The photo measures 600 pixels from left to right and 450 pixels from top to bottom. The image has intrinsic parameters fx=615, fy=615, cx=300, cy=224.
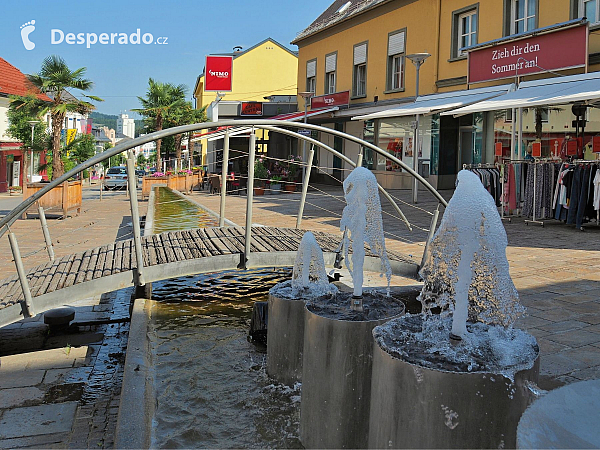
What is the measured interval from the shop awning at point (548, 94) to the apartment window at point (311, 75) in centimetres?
1667

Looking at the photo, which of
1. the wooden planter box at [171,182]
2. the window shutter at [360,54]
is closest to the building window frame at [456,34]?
the window shutter at [360,54]

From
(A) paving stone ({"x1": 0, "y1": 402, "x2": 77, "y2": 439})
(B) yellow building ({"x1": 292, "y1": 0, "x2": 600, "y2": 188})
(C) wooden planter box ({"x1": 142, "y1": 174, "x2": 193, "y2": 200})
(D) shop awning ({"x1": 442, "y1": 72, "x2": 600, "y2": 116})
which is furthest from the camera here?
(C) wooden planter box ({"x1": 142, "y1": 174, "x2": 193, "y2": 200})

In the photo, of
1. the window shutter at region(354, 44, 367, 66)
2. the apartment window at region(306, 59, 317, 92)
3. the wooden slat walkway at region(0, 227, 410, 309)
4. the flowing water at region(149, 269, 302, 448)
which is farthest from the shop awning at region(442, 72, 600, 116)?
the apartment window at region(306, 59, 317, 92)

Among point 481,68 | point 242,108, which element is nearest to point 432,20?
point 481,68

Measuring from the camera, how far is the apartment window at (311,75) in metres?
30.8

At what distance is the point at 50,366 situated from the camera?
5340 millimetres

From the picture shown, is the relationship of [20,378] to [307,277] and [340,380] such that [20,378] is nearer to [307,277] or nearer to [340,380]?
[307,277]

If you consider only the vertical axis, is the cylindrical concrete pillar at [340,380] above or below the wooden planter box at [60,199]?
below

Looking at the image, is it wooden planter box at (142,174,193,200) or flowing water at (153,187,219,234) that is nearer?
flowing water at (153,187,219,234)

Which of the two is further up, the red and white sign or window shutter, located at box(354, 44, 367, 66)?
the red and white sign

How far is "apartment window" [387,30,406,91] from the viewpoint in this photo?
22875mm

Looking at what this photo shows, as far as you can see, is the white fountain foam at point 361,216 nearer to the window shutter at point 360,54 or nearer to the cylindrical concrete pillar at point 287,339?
the cylindrical concrete pillar at point 287,339

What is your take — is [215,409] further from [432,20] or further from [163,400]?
[432,20]

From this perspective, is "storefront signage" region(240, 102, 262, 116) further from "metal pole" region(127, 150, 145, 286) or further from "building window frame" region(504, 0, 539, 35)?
"metal pole" region(127, 150, 145, 286)
